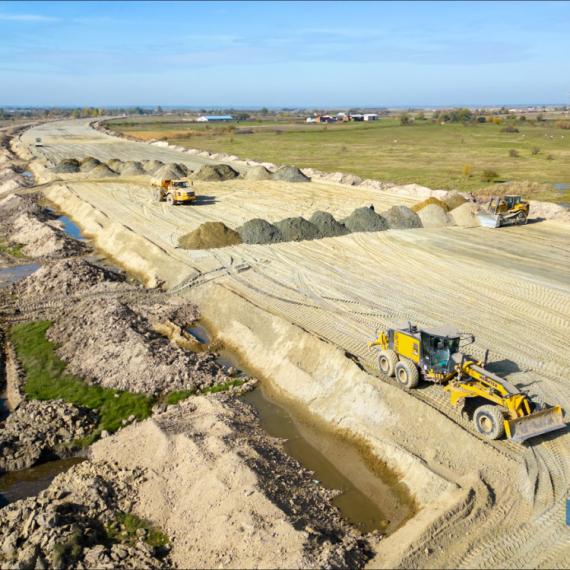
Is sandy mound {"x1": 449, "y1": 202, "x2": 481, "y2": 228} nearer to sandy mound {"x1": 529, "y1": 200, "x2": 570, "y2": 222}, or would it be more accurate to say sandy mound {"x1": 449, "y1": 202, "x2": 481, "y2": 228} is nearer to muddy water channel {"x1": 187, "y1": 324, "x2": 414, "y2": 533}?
sandy mound {"x1": 529, "y1": 200, "x2": 570, "y2": 222}

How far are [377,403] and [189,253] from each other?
13139 mm

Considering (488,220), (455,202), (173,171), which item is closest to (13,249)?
(173,171)

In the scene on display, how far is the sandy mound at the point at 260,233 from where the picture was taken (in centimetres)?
2342

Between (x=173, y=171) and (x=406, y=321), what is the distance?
31208 mm

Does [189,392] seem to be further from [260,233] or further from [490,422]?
[260,233]

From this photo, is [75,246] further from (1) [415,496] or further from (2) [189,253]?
(1) [415,496]

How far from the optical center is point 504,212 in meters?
26.0

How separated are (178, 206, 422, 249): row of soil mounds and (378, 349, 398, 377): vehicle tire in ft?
40.3

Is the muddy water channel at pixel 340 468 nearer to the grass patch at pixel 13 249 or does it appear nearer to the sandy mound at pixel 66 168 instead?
the grass patch at pixel 13 249

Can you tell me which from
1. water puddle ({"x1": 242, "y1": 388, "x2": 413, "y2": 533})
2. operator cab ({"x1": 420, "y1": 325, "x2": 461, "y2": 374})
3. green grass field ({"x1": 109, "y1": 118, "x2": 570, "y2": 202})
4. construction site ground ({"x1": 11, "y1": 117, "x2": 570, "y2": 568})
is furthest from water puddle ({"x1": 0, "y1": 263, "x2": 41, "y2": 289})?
green grass field ({"x1": 109, "y1": 118, "x2": 570, "y2": 202})

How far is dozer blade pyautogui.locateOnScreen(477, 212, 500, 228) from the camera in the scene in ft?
84.4

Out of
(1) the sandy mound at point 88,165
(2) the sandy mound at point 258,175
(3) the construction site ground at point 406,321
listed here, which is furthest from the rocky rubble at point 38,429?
(1) the sandy mound at point 88,165

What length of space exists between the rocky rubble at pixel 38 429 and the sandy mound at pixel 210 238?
1195 centimetres

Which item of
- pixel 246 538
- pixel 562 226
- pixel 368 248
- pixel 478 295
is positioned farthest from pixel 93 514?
pixel 562 226
